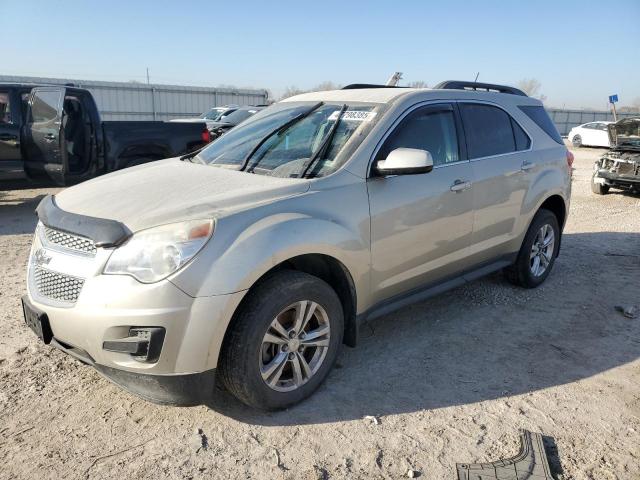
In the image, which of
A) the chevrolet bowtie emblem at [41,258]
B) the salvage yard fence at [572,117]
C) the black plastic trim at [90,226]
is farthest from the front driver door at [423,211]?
the salvage yard fence at [572,117]

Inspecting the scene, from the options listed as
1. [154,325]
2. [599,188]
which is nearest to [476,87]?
[154,325]

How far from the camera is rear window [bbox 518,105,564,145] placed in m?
5.04

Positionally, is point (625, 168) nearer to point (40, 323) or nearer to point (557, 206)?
point (557, 206)

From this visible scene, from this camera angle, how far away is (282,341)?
2.99 metres

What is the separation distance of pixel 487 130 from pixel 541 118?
108cm

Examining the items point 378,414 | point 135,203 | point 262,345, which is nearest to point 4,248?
point 135,203

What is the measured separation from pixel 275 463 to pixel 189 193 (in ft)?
5.06

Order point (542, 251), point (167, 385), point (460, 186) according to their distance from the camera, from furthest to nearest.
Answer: point (542, 251)
point (460, 186)
point (167, 385)

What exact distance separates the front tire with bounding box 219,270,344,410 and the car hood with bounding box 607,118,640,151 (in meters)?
10.0

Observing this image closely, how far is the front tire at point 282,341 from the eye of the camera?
279 centimetres

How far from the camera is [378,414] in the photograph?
3105 mm

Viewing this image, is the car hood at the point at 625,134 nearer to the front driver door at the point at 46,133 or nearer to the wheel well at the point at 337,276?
the wheel well at the point at 337,276

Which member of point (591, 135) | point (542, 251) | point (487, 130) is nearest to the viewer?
point (487, 130)

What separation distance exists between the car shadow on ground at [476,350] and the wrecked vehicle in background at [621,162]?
19.4ft
